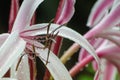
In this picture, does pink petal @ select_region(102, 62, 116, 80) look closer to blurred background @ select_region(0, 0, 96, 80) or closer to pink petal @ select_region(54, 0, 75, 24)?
pink petal @ select_region(54, 0, 75, 24)

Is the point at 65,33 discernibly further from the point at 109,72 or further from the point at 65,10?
the point at 109,72

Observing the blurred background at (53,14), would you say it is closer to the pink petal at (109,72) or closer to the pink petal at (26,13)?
the pink petal at (109,72)

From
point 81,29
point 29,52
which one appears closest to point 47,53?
point 29,52

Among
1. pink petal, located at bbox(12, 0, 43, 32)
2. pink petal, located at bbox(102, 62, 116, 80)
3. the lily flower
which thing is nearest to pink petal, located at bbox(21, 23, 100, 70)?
pink petal, located at bbox(12, 0, 43, 32)

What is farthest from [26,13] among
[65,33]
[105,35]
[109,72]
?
[109,72]

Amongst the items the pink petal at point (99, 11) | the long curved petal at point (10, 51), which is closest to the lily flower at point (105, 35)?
the pink petal at point (99, 11)
